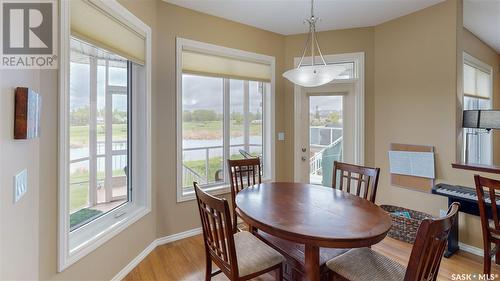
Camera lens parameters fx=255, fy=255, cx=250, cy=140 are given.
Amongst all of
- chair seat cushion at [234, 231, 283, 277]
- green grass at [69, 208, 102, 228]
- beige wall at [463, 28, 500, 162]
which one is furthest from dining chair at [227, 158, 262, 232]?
beige wall at [463, 28, 500, 162]

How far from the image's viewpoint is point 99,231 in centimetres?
203

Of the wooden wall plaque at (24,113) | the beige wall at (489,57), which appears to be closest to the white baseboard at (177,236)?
the wooden wall plaque at (24,113)

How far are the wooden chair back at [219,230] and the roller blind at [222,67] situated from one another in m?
1.87

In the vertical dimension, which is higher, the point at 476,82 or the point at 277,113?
the point at 476,82

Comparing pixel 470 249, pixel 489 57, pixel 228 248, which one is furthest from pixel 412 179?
pixel 489 57

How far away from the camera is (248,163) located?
289 cm

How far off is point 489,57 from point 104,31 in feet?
19.8

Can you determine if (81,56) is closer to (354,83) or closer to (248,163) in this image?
(248,163)

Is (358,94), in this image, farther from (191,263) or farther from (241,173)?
(191,263)

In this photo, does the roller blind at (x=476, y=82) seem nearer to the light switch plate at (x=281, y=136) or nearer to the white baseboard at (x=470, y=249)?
the white baseboard at (x=470, y=249)

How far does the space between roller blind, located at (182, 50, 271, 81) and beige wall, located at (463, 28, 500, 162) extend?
3048 mm

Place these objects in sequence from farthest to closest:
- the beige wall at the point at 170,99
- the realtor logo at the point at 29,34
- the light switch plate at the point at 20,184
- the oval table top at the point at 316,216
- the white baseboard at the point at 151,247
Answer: the beige wall at the point at 170,99 < the white baseboard at the point at 151,247 < the oval table top at the point at 316,216 < the realtor logo at the point at 29,34 < the light switch plate at the point at 20,184

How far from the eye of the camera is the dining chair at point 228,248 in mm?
1494

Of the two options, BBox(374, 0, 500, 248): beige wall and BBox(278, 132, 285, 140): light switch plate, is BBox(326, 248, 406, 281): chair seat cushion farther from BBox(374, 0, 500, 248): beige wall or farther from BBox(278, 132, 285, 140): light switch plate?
BBox(278, 132, 285, 140): light switch plate
